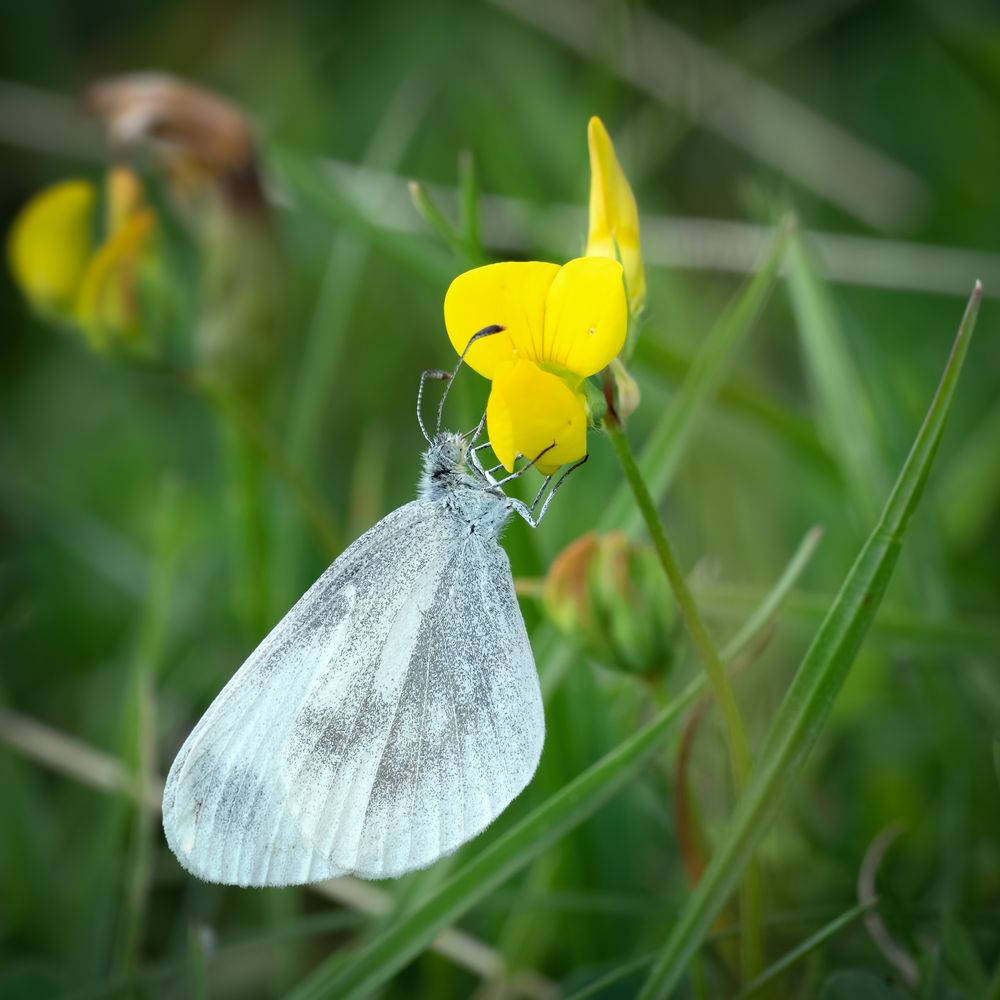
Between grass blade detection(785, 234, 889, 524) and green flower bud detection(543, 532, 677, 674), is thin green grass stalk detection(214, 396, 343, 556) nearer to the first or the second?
green flower bud detection(543, 532, 677, 674)

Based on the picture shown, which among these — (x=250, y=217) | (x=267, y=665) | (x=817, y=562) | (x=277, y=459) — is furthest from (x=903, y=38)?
(x=267, y=665)

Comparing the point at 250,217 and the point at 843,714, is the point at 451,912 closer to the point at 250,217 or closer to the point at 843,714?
the point at 843,714

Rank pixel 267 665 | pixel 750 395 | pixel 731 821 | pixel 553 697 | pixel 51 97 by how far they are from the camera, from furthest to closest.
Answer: pixel 51 97
pixel 750 395
pixel 553 697
pixel 267 665
pixel 731 821

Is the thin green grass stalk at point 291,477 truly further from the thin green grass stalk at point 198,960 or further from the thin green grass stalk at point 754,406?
the thin green grass stalk at point 198,960

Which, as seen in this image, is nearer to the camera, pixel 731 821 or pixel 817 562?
pixel 731 821

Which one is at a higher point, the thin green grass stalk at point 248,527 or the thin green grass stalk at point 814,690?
the thin green grass stalk at point 248,527

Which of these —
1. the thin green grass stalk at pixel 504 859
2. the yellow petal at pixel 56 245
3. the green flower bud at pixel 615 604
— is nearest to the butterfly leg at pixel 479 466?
the green flower bud at pixel 615 604

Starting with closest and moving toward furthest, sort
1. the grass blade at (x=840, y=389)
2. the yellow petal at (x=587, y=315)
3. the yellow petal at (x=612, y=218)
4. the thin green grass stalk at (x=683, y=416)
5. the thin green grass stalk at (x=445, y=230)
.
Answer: the yellow petal at (x=587, y=315) → the yellow petal at (x=612, y=218) → the thin green grass stalk at (x=445, y=230) → the thin green grass stalk at (x=683, y=416) → the grass blade at (x=840, y=389)

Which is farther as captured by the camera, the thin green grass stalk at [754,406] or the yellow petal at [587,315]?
the thin green grass stalk at [754,406]
